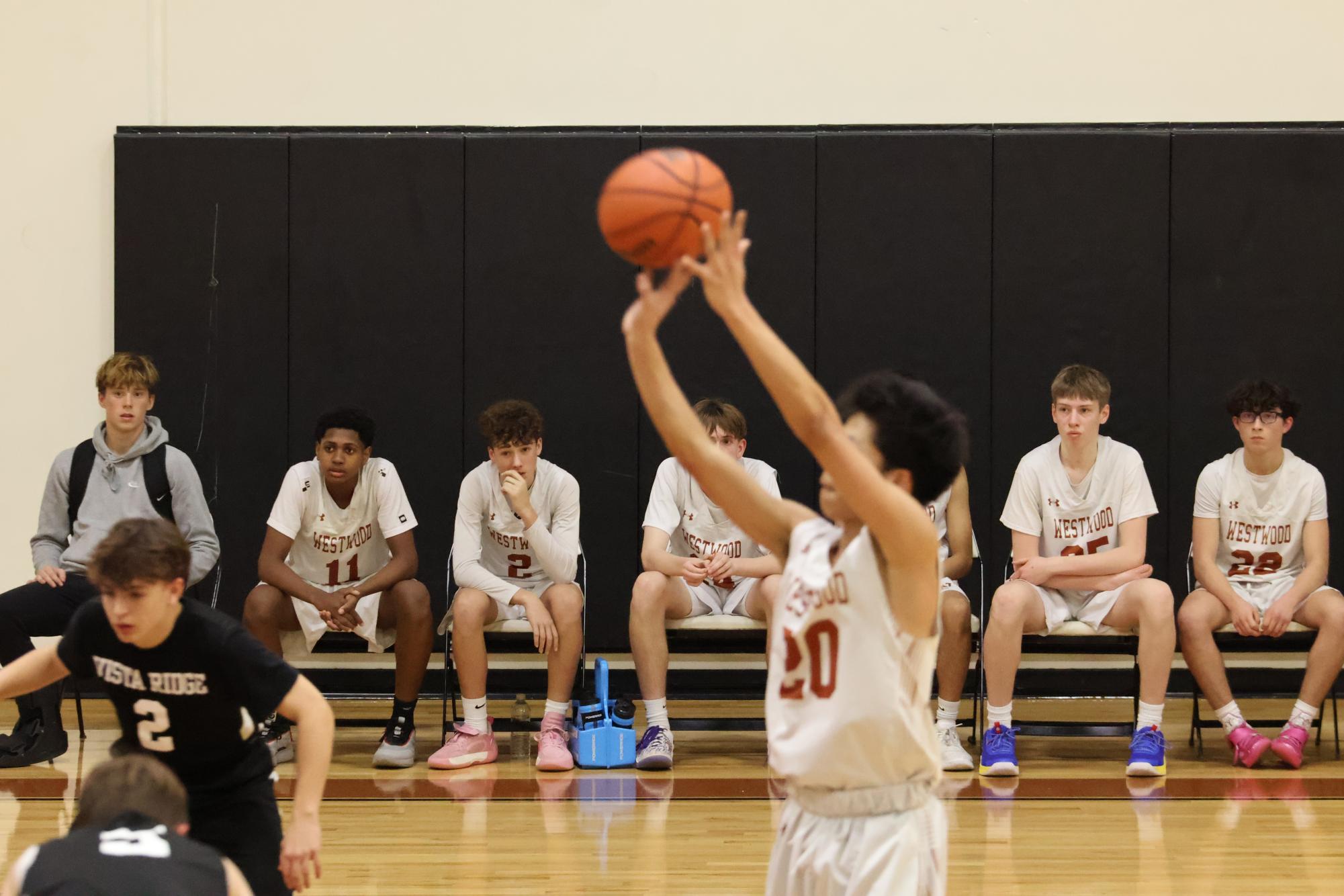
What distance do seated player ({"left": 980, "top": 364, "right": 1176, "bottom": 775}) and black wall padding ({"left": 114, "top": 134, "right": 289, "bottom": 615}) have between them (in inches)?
145

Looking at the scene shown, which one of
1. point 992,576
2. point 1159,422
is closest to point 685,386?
point 992,576

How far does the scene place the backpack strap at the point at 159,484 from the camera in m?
5.63

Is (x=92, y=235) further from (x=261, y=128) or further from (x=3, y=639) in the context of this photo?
(x=3, y=639)

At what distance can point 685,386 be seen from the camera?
691cm

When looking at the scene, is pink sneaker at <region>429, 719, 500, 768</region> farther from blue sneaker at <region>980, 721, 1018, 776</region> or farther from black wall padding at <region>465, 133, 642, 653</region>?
blue sneaker at <region>980, 721, 1018, 776</region>

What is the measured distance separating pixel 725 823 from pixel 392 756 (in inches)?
60.2

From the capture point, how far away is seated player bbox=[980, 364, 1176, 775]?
5.21 metres

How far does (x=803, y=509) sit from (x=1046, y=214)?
502 cm

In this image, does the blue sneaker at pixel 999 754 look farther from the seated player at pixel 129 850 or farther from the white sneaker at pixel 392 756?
the seated player at pixel 129 850

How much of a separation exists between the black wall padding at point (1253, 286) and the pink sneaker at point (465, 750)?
3.60 meters

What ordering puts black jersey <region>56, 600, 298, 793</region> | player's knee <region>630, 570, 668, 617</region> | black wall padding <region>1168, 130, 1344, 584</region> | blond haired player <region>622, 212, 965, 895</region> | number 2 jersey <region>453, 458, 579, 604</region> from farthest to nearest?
black wall padding <region>1168, 130, 1344, 584</region>, number 2 jersey <region>453, 458, 579, 604</region>, player's knee <region>630, 570, 668, 617</region>, black jersey <region>56, 600, 298, 793</region>, blond haired player <region>622, 212, 965, 895</region>

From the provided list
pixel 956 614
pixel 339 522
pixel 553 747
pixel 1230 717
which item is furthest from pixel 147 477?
pixel 1230 717

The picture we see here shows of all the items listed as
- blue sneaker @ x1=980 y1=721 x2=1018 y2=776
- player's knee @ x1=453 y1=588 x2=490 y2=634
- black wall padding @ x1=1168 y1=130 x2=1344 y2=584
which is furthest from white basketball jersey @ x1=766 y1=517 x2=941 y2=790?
black wall padding @ x1=1168 y1=130 x2=1344 y2=584

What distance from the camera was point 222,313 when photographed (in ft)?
22.8
